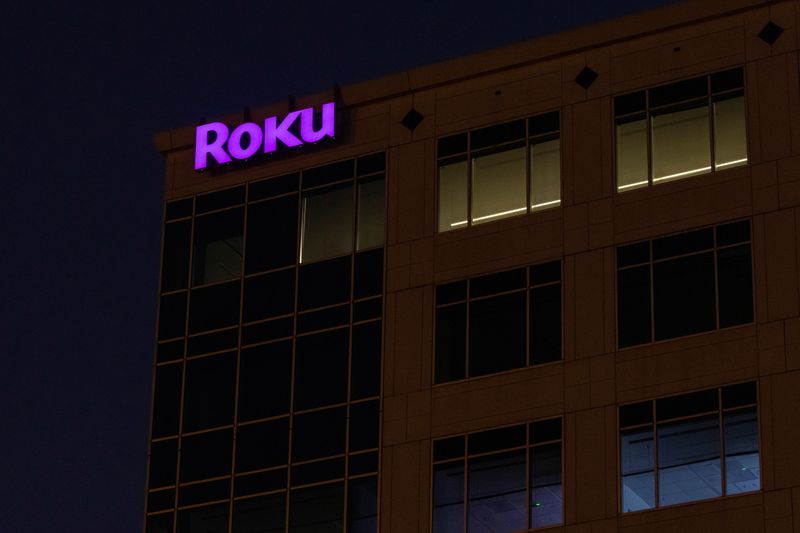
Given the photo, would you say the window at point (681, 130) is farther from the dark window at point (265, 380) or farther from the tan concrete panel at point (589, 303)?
the dark window at point (265, 380)

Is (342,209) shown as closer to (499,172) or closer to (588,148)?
(499,172)

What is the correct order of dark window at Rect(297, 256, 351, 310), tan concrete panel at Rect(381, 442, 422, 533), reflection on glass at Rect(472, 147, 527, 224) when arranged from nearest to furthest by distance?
1. tan concrete panel at Rect(381, 442, 422, 533)
2. reflection on glass at Rect(472, 147, 527, 224)
3. dark window at Rect(297, 256, 351, 310)

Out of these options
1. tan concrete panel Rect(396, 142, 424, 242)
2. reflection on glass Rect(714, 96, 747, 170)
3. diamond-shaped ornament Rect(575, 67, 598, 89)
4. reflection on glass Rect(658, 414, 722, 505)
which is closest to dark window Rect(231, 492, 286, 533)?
tan concrete panel Rect(396, 142, 424, 242)

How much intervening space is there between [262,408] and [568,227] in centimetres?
994

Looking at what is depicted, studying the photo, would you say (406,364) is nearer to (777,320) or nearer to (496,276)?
(496,276)

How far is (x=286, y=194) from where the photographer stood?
61.4 m

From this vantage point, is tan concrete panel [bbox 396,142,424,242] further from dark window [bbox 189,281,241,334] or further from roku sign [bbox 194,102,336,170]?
dark window [bbox 189,281,241,334]

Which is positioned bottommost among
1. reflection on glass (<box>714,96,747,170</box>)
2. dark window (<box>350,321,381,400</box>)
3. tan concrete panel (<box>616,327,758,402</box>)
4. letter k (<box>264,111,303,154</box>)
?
tan concrete panel (<box>616,327,758,402</box>)

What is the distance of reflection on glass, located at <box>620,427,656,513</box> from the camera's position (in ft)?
171

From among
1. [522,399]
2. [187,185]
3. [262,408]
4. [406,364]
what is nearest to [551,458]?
[522,399]

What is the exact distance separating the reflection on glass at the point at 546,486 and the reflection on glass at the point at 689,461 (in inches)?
107

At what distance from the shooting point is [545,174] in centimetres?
5753

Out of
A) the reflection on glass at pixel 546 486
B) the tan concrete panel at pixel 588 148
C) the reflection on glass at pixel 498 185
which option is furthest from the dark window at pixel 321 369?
the tan concrete panel at pixel 588 148

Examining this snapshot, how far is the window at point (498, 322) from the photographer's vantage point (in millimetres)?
55375
